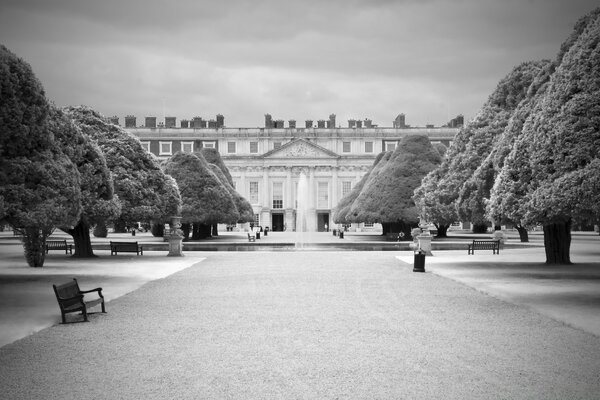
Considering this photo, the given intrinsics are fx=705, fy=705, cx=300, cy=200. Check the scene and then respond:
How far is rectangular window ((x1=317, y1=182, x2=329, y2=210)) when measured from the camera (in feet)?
321

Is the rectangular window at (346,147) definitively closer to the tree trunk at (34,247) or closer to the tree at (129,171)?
the tree at (129,171)

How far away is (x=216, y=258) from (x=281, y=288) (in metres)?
12.3

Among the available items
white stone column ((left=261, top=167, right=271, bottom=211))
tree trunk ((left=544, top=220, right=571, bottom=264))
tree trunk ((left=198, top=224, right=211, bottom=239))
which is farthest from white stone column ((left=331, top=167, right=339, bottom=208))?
tree trunk ((left=544, top=220, right=571, bottom=264))

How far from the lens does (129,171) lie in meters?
28.7

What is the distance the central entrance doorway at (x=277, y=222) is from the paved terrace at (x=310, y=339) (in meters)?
77.5

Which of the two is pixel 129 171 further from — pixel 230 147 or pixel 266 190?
pixel 230 147

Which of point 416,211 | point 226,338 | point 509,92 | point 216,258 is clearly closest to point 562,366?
point 226,338

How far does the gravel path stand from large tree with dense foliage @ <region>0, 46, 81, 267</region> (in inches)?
128

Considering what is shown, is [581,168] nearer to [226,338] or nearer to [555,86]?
[555,86]

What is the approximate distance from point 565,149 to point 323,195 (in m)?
83.8

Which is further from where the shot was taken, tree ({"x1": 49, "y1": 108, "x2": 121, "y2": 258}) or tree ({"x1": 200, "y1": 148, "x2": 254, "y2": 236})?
tree ({"x1": 200, "y1": 148, "x2": 254, "y2": 236})

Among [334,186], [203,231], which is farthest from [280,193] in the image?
[203,231]

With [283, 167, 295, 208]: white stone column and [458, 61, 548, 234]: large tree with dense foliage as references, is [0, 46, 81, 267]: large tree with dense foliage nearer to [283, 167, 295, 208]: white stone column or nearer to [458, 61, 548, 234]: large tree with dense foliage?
[458, 61, 548, 234]: large tree with dense foliage

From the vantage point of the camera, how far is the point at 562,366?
7.82m
